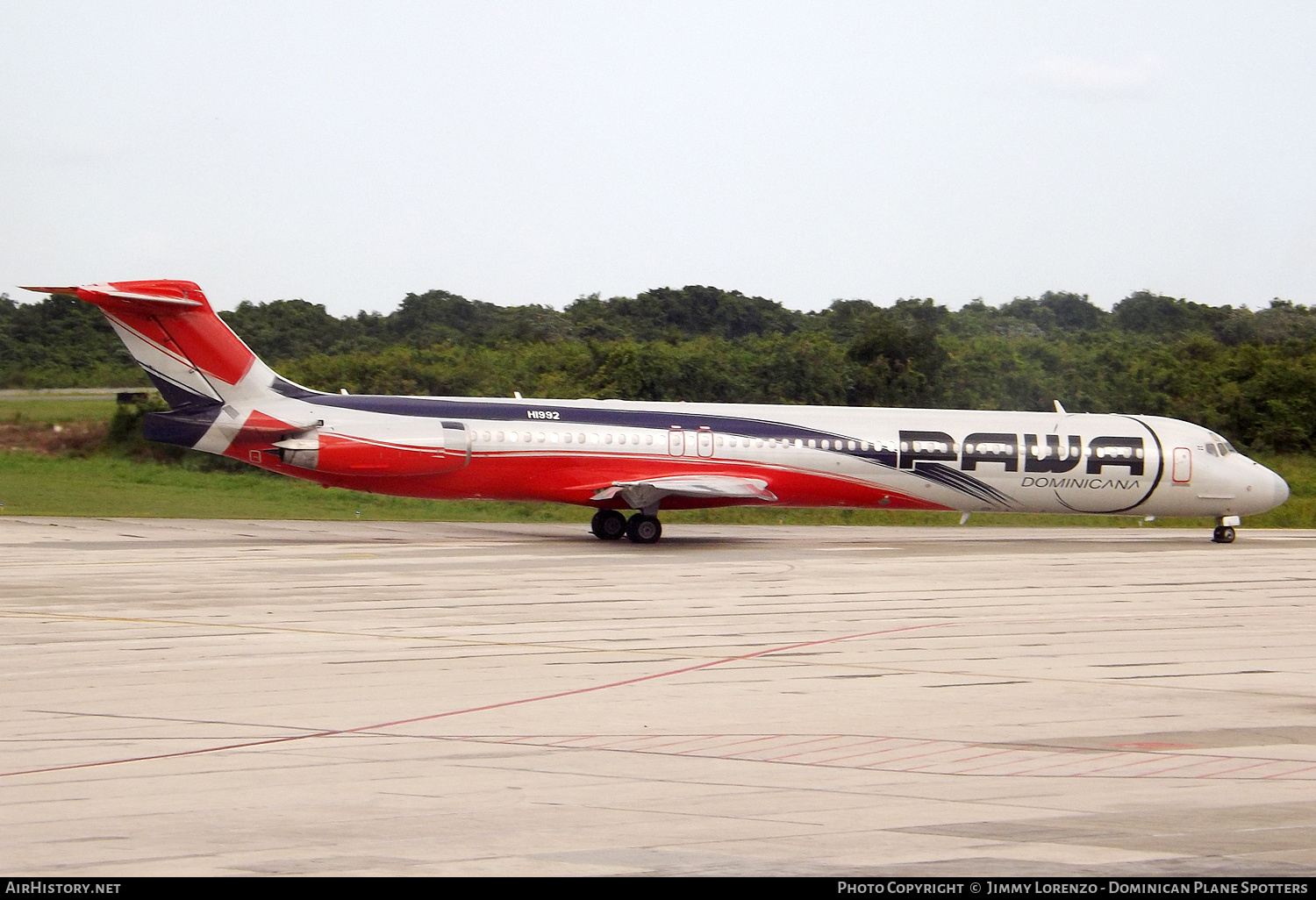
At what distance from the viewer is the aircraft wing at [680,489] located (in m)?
25.9

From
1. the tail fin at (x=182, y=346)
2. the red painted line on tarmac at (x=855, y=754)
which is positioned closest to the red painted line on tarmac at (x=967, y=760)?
the red painted line on tarmac at (x=855, y=754)

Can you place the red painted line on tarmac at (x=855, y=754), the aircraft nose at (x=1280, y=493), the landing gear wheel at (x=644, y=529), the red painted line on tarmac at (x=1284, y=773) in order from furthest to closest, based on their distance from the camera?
the aircraft nose at (x=1280, y=493), the landing gear wheel at (x=644, y=529), the red painted line on tarmac at (x=855, y=754), the red painted line on tarmac at (x=1284, y=773)

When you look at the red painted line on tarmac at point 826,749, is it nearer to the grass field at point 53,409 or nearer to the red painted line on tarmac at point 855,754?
the red painted line on tarmac at point 855,754

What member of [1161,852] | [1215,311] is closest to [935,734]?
[1161,852]

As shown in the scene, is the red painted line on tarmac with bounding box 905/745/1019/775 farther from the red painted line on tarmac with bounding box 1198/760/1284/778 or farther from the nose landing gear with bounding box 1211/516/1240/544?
the nose landing gear with bounding box 1211/516/1240/544

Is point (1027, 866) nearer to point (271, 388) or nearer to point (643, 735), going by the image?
point (643, 735)

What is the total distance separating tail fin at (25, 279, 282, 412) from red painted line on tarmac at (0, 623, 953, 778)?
48.0 ft

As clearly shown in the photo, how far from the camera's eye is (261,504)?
34.2 metres

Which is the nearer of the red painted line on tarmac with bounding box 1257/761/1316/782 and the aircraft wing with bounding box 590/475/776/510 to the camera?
the red painted line on tarmac with bounding box 1257/761/1316/782

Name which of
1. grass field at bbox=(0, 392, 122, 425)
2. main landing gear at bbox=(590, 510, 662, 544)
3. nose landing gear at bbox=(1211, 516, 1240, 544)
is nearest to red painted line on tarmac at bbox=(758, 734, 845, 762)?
main landing gear at bbox=(590, 510, 662, 544)

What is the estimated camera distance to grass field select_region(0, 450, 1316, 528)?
32.0 metres

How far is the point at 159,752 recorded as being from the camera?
9.04 m

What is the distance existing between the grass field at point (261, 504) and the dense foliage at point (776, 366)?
6.88 m

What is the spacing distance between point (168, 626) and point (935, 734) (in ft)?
29.3
